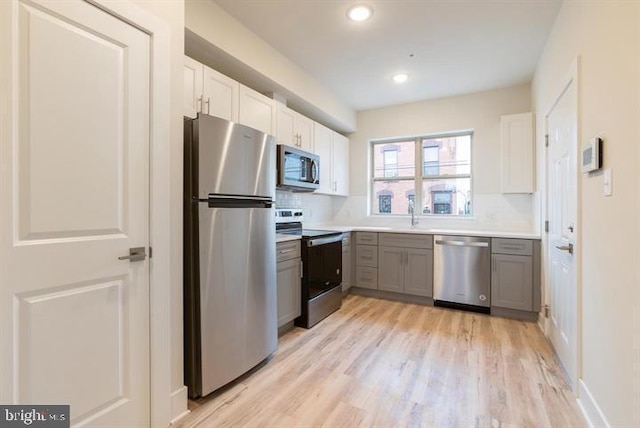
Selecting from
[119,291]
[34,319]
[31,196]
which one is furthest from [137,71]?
[34,319]

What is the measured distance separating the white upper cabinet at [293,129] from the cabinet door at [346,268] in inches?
53.9

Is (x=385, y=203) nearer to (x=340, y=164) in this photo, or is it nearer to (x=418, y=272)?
(x=340, y=164)

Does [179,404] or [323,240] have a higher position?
[323,240]

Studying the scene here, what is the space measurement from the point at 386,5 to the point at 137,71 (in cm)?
181

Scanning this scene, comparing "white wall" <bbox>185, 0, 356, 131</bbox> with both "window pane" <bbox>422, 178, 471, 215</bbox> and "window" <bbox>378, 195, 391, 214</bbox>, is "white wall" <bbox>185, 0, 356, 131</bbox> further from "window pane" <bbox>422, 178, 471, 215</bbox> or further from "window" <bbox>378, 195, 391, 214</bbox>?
"window pane" <bbox>422, 178, 471, 215</bbox>

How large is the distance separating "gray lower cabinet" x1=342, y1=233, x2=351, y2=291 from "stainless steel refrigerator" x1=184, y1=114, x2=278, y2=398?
170 cm

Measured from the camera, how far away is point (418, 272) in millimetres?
3740

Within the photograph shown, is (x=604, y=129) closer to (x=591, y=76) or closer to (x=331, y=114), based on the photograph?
(x=591, y=76)

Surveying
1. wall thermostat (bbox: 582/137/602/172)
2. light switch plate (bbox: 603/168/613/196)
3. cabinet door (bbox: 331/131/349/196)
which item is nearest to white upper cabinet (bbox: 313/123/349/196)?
cabinet door (bbox: 331/131/349/196)

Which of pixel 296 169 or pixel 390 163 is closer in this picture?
pixel 296 169

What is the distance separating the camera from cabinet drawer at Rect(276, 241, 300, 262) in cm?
271

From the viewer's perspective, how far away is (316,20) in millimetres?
2488

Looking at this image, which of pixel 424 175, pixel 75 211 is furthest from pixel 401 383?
pixel 424 175

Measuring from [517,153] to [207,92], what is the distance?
3.32m
